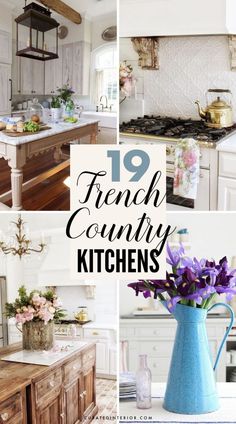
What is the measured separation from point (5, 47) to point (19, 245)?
1.50 ft

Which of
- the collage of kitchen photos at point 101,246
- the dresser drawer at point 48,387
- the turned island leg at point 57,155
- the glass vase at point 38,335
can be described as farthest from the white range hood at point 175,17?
the dresser drawer at point 48,387

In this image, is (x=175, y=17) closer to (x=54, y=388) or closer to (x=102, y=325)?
(x=102, y=325)

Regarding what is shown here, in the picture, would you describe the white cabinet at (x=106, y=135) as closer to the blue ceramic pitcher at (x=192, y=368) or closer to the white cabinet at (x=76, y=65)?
the white cabinet at (x=76, y=65)

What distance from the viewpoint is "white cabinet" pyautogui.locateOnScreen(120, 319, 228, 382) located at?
164 centimetres

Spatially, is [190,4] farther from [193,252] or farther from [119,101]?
[193,252]

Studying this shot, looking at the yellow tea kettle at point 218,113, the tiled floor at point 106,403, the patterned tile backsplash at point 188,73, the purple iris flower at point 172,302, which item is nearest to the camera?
the purple iris flower at point 172,302

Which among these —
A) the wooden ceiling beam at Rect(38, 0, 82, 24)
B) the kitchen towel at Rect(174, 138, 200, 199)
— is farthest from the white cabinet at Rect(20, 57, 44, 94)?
the kitchen towel at Rect(174, 138, 200, 199)

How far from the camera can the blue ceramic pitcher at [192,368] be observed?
1290 millimetres

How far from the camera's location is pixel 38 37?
1.34 m

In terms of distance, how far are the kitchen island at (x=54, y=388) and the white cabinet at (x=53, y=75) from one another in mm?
602

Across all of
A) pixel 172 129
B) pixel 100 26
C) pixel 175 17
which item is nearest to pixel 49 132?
pixel 100 26

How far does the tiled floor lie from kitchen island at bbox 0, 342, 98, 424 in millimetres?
16

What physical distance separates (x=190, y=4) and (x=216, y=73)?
39 centimetres

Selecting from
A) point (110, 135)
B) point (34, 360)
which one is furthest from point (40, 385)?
point (110, 135)
